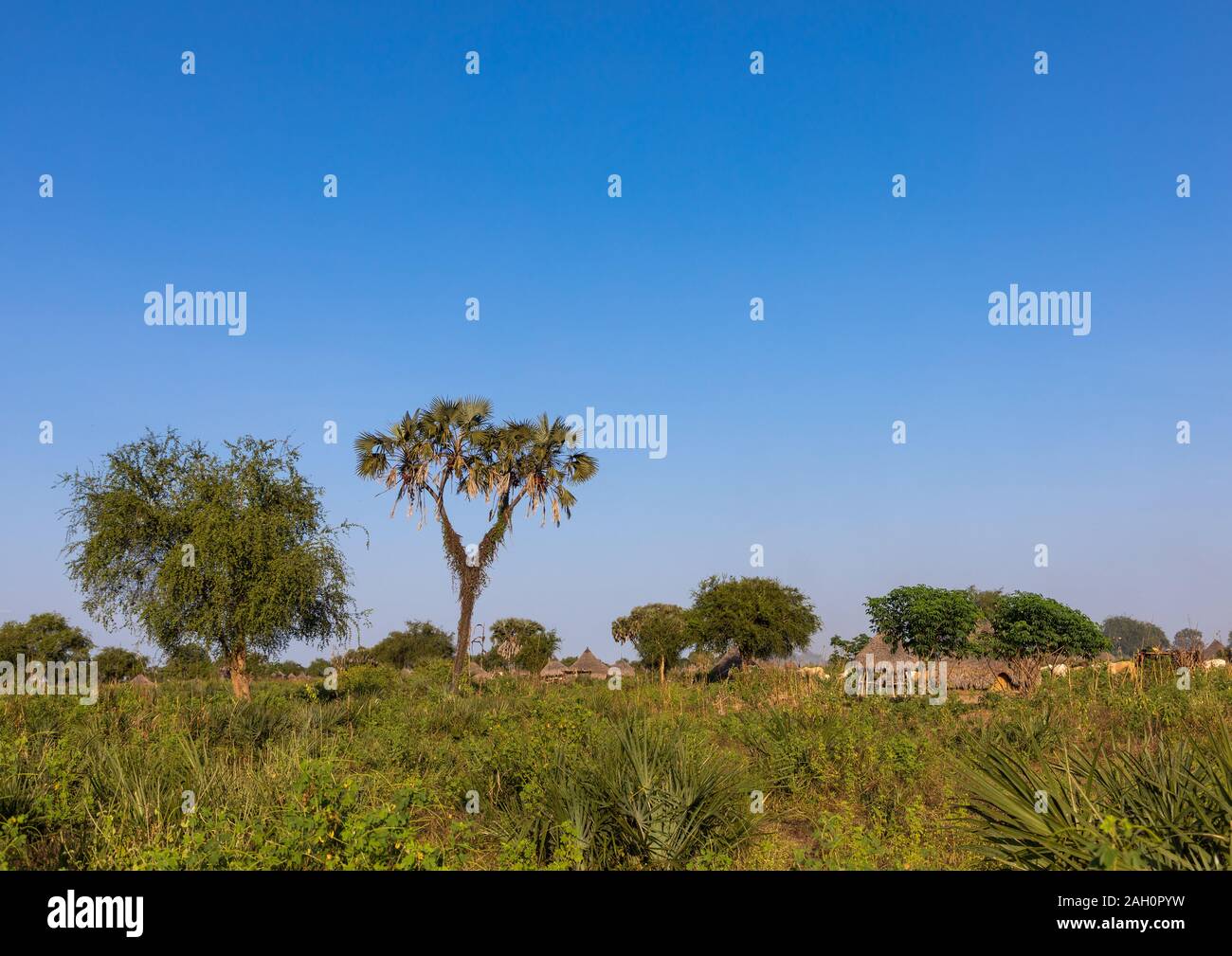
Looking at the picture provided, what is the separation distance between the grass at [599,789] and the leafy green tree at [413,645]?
7979 cm

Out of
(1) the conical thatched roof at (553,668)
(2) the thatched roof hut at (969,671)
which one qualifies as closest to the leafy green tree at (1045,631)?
(2) the thatched roof hut at (969,671)

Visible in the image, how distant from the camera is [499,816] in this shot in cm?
910

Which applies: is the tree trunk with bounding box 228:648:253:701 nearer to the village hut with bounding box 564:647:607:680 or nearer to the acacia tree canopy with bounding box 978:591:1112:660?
the village hut with bounding box 564:647:607:680

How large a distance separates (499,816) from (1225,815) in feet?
20.8

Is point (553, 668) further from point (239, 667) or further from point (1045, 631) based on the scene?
point (239, 667)

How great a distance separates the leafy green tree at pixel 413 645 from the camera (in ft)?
309

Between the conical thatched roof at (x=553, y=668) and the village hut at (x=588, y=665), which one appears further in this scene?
the village hut at (x=588, y=665)

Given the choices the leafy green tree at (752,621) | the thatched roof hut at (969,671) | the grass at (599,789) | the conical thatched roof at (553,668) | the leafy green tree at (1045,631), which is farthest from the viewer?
the leafy green tree at (1045,631)

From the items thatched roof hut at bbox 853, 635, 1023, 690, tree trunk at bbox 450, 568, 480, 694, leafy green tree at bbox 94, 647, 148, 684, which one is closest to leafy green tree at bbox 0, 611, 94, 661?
leafy green tree at bbox 94, 647, 148, 684

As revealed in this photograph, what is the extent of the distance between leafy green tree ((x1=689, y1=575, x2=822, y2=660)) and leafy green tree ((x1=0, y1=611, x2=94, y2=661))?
44.5 meters

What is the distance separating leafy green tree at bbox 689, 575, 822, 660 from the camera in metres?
55.8


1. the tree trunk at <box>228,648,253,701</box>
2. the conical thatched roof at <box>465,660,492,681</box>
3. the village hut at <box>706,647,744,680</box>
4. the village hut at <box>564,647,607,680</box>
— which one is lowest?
the village hut at <box>564,647,607,680</box>

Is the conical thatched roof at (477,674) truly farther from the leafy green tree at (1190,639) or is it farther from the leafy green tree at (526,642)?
the leafy green tree at (1190,639)
